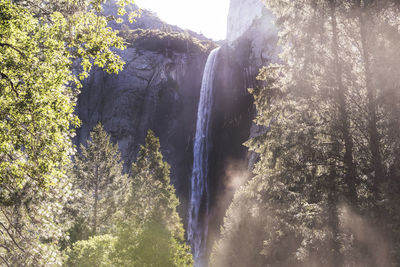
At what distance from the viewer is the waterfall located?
3200 cm

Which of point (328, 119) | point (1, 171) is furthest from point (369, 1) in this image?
point (1, 171)

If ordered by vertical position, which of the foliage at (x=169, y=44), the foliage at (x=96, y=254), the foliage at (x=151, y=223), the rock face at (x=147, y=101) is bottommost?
the foliage at (x=96, y=254)

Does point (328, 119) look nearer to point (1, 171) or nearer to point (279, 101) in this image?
point (279, 101)

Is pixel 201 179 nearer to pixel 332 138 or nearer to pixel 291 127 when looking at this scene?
pixel 291 127

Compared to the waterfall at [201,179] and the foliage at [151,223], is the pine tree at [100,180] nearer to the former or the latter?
the foliage at [151,223]

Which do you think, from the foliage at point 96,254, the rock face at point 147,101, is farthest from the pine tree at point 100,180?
the rock face at point 147,101

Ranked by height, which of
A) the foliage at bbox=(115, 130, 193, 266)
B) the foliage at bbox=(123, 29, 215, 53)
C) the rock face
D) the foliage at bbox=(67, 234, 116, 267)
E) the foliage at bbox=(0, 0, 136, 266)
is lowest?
the foliage at bbox=(67, 234, 116, 267)

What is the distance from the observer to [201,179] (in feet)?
113

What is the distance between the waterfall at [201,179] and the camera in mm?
32000

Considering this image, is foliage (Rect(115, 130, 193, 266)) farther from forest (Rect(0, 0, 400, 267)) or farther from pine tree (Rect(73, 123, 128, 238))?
forest (Rect(0, 0, 400, 267))

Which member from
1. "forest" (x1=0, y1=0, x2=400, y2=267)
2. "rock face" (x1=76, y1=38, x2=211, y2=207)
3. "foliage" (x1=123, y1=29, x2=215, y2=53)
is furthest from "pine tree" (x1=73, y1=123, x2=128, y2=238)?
"foliage" (x1=123, y1=29, x2=215, y2=53)

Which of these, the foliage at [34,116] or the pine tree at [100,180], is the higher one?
the foliage at [34,116]

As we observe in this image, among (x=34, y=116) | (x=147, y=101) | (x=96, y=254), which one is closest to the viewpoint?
(x=34, y=116)

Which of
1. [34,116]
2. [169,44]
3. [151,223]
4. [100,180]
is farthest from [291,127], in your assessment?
[169,44]
